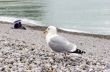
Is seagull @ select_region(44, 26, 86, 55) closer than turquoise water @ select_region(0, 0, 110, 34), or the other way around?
seagull @ select_region(44, 26, 86, 55)

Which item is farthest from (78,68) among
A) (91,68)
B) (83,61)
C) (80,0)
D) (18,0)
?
(80,0)

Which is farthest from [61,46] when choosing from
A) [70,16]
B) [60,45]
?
[70,16]

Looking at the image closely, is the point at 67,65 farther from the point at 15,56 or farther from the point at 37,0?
the point at 37,0

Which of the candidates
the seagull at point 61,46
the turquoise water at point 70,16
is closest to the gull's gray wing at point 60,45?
the seagull at point 61,46

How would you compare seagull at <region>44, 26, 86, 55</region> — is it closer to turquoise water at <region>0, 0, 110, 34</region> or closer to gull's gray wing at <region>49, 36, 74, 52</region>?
gull's gray wing at <region>49, 36, 74, 52</region>

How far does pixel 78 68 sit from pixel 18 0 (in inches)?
2517

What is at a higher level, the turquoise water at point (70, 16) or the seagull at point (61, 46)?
the seagull at point (61, 46)

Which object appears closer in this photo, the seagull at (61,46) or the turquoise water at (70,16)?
the seagull at (61,46)

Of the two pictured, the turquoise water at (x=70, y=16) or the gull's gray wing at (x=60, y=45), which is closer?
the gull's gray wing at (x=60, y=45)

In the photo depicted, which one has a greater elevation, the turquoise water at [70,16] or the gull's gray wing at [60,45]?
the gull's gray wing at [60,45]

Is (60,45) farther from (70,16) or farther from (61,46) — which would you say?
(70,16)

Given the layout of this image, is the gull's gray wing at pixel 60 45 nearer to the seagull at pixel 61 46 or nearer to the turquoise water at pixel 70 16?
the seagull at pixel 61 46

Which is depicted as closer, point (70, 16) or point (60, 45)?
point (60, 45)

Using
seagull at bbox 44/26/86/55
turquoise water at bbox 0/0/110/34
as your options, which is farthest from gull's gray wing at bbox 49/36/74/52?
turquoise water at bbox 0/0/110/34
